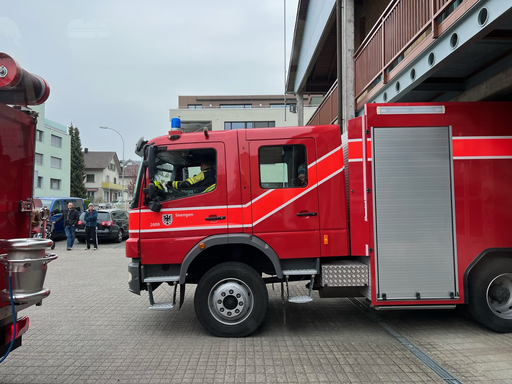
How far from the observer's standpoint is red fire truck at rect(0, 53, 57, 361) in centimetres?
268

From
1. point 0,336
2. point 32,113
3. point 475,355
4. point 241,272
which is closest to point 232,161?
point 241,272

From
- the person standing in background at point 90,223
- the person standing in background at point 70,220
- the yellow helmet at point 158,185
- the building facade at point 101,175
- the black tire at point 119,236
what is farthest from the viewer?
the building facade at point 101,175

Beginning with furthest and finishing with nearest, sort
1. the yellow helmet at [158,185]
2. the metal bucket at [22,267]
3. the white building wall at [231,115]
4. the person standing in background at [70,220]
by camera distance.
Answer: the white building wall at [231,115], the person standing in background at [70,220], the yellow helmet at [158,185], the metal bucket at [22,267]

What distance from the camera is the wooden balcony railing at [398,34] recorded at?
Answer: 4.78 m

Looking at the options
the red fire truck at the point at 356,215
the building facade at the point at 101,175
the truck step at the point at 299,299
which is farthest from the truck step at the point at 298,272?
the building facade at the point at 101,175

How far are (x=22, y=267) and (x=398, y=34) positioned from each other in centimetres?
630

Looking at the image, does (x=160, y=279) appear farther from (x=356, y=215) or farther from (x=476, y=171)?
(x=476, y=171)

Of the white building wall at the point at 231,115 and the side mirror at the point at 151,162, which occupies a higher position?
the white building wall at the point at 231,115

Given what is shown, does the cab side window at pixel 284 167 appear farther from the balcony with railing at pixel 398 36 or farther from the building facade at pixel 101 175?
the building facade at pixel 101 175

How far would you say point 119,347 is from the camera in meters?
4.34

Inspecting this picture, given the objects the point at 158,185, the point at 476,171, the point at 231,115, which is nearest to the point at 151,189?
the point at 158,185

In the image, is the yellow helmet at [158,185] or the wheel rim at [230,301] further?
the yellow helmet at [158,185]

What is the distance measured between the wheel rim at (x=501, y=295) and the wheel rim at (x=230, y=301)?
3080 mm

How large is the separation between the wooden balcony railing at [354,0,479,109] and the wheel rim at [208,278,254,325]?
423 centimetres
